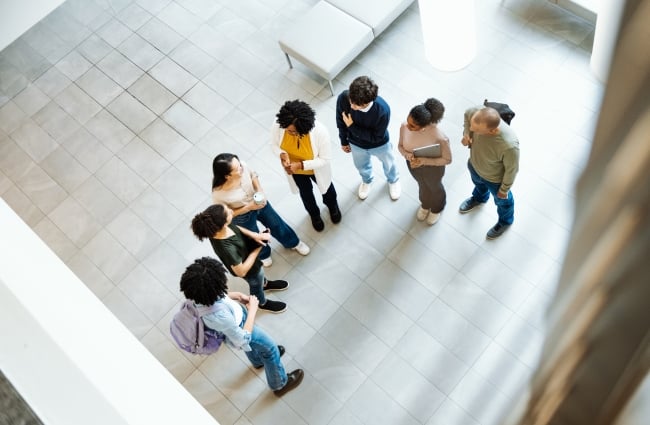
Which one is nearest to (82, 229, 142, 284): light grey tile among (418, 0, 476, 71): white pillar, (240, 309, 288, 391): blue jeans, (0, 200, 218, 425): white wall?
(240, 309, 288, 391): blue jeans

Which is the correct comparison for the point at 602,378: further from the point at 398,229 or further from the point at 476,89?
the point at 476,89

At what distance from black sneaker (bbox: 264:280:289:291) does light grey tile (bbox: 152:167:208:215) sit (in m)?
1.14

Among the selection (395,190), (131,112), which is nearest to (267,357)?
(395,190)

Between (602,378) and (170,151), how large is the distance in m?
6.38

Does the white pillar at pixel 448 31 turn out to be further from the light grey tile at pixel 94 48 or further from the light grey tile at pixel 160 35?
the light grey tile at pixel 94 48

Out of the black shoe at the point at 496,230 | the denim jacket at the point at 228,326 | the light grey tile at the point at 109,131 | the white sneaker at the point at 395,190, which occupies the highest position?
→ the light grey tile at the point at 109,131

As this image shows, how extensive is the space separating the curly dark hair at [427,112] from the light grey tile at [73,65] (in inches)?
177

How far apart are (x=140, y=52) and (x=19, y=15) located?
1.28 meters

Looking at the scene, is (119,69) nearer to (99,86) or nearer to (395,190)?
(99,86)

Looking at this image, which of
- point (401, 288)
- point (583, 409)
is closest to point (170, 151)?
point (401, 288)

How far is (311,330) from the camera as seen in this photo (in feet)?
17.4

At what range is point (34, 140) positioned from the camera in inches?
268

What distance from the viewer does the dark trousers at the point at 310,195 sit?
5.11 metres

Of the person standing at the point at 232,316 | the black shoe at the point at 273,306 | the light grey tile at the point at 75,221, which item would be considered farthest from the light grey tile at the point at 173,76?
the person standing at the point at 232,316
